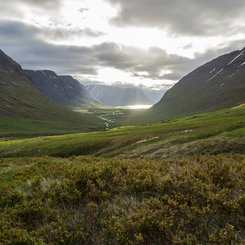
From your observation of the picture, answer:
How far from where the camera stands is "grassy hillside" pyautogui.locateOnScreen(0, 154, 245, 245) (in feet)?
26.2

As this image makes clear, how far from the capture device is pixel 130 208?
383 inches

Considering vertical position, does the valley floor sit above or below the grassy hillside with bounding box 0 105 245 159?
above

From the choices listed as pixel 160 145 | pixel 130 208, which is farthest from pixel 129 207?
pixel 160 145

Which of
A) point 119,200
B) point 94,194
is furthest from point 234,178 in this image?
point 94,194

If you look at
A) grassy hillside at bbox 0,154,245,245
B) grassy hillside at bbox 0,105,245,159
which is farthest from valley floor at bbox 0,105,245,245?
grassy hillside at bbox 0,105,245,159

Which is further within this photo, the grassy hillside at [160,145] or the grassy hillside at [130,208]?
the grassy hillside at [160,145]

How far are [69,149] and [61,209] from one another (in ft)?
178

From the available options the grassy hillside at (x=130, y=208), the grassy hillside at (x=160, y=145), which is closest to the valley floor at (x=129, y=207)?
the grassy hillside at (x=130, y=208)

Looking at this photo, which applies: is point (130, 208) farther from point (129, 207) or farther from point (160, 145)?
point (160, 145)

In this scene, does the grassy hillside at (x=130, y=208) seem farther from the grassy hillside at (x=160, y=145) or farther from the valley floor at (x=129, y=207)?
the grassy hillside at (x=160, y=145)

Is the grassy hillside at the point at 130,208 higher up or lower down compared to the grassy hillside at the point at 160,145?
higher up

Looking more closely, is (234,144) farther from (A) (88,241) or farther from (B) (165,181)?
(A) (88,241)

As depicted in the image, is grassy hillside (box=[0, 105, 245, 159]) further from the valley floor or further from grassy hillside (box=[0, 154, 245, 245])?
grassy hillside (box=[0, 154, 245, 245])

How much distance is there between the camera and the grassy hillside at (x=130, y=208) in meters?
8.00
